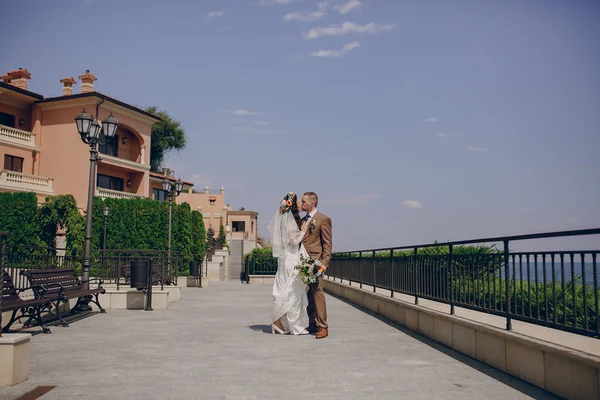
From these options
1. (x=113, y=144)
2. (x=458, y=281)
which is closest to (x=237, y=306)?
(x=458, y=281)

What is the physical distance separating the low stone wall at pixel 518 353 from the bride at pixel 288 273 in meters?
2.00

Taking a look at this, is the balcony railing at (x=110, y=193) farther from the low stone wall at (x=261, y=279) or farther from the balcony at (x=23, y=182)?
the low stone wall at (x=261, y=279)

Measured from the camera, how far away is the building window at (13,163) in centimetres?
3356

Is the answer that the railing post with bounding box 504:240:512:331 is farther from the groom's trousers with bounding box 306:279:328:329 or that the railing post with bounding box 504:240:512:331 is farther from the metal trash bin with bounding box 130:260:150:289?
the metal trash bin with bounding box 130:260:150:289

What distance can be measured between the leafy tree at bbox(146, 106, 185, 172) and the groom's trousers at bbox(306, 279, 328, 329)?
53.1m

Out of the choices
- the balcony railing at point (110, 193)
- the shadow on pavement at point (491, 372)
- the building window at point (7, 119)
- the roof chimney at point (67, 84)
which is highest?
the roof chimney at point (67, 84)

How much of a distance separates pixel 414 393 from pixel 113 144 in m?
39.5

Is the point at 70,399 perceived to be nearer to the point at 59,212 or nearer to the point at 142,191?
the point at 59,212

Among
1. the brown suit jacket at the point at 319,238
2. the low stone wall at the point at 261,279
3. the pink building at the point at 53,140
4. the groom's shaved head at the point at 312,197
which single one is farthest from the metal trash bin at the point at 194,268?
the groom's shaved head at the point at 312,197

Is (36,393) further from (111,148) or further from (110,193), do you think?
(111,148)

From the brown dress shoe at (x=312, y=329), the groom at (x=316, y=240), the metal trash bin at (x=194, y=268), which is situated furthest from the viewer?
the metal trash bin at (x=194, y=268)

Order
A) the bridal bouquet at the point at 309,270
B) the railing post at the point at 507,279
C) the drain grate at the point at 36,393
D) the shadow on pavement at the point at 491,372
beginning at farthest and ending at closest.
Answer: the bridal bouquet at the point at 309,270 < the railing post at the point at 507,279 < the shadow on pavement at the point at 491,372 < the drain grate at the point at 36,393

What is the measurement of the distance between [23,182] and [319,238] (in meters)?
30.3

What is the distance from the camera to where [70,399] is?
14.8 ft
